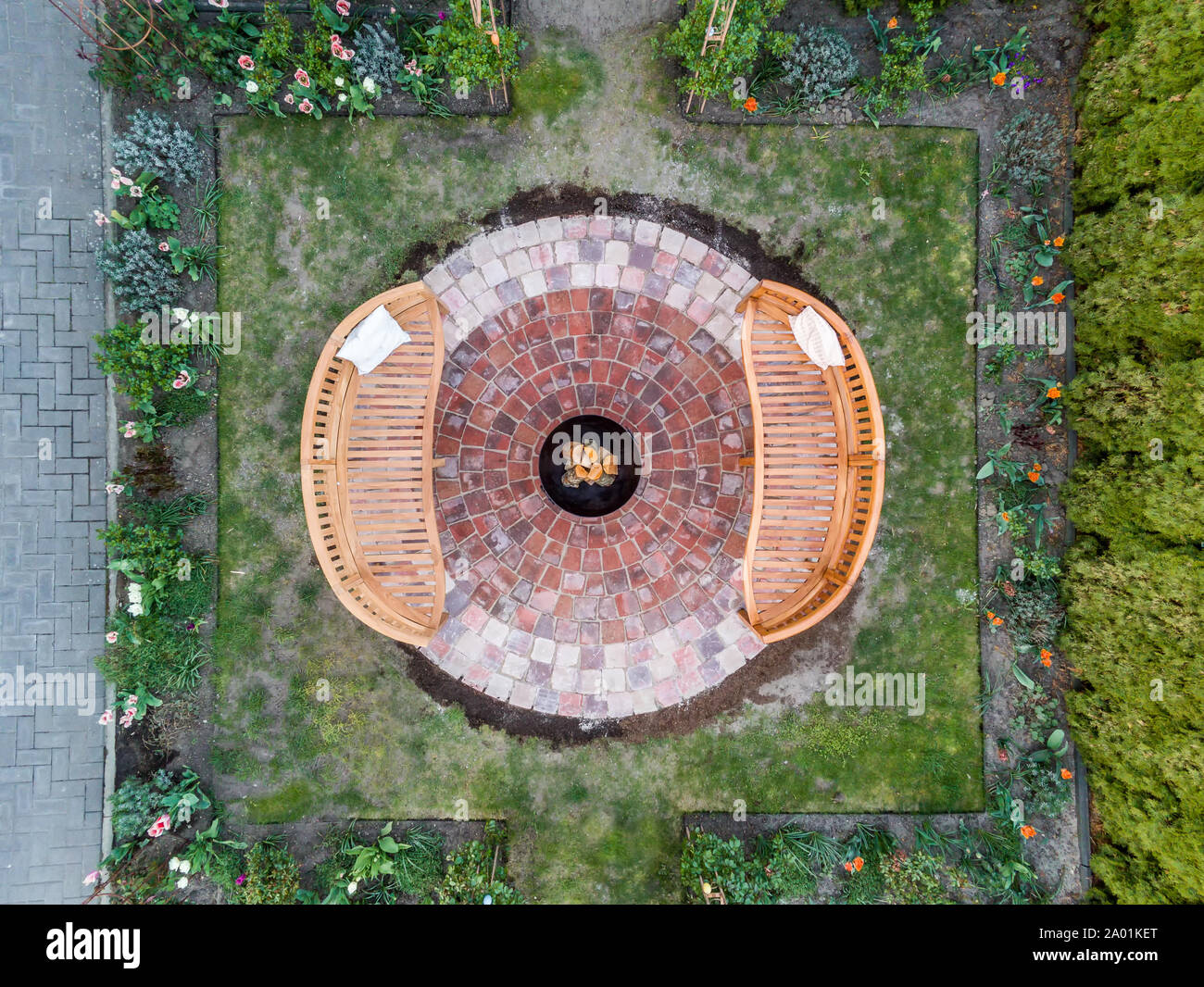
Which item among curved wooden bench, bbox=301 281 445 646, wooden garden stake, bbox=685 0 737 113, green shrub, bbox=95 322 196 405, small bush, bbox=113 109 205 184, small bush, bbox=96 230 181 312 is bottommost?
curved wooden bench, bbox=301 281 445 646

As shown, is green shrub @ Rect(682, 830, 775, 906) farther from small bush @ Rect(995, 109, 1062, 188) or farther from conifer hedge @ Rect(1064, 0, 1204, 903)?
small bush @ Rect(995, 109, 1062, 188)

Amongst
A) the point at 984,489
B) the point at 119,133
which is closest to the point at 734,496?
the point at 984,489

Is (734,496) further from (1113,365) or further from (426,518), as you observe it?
(1113,365)

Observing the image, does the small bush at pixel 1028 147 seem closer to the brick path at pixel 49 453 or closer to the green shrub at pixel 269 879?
the brick path at pixel 49 453

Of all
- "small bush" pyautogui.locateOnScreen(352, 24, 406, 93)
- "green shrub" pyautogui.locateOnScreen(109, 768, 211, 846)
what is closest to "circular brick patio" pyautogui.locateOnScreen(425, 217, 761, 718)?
"small bush" pyautogui.locateOnScreen(352, 24, 406, 93)

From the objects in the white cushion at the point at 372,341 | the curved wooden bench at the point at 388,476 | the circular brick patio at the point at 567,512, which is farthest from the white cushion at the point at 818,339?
the white cushion at the point at 372,341
